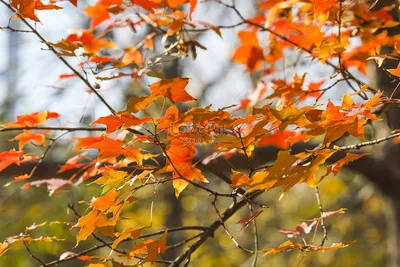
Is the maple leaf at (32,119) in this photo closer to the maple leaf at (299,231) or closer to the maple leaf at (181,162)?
the maple leaf at (181,162)

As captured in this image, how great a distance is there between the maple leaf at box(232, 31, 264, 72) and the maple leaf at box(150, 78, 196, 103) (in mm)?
881

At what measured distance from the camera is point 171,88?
2.72 ft

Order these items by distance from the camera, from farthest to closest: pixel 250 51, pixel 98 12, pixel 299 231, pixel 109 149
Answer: pixel 250 51 < pixel 98 12 < pixel 299 231 < pixel 109 149

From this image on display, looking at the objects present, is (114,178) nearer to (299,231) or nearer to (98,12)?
(299,231)

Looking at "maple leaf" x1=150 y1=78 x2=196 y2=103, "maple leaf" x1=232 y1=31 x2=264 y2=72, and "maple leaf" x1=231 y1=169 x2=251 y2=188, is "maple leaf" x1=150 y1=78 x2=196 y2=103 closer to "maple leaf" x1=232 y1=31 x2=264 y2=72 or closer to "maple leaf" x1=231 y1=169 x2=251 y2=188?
"maple leaf" x1=231 y1=169 x2=251 y2=188

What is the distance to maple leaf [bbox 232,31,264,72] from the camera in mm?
1692

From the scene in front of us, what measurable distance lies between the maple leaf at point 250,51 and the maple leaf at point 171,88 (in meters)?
0.88

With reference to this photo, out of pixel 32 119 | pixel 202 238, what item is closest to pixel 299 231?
pixel 202 238

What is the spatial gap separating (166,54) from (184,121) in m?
0.30

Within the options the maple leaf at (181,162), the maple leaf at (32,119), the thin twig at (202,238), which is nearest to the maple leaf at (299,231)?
the thin twig at (202,238)

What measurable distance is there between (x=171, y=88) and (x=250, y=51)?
2.96 feet

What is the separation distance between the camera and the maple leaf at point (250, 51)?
1692mm

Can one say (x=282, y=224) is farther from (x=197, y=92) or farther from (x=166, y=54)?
(x=166, y=54)

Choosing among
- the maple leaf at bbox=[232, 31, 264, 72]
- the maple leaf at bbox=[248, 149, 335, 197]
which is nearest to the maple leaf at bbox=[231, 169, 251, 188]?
the maple leaf at bbox=[248, 149, 335, 197]
